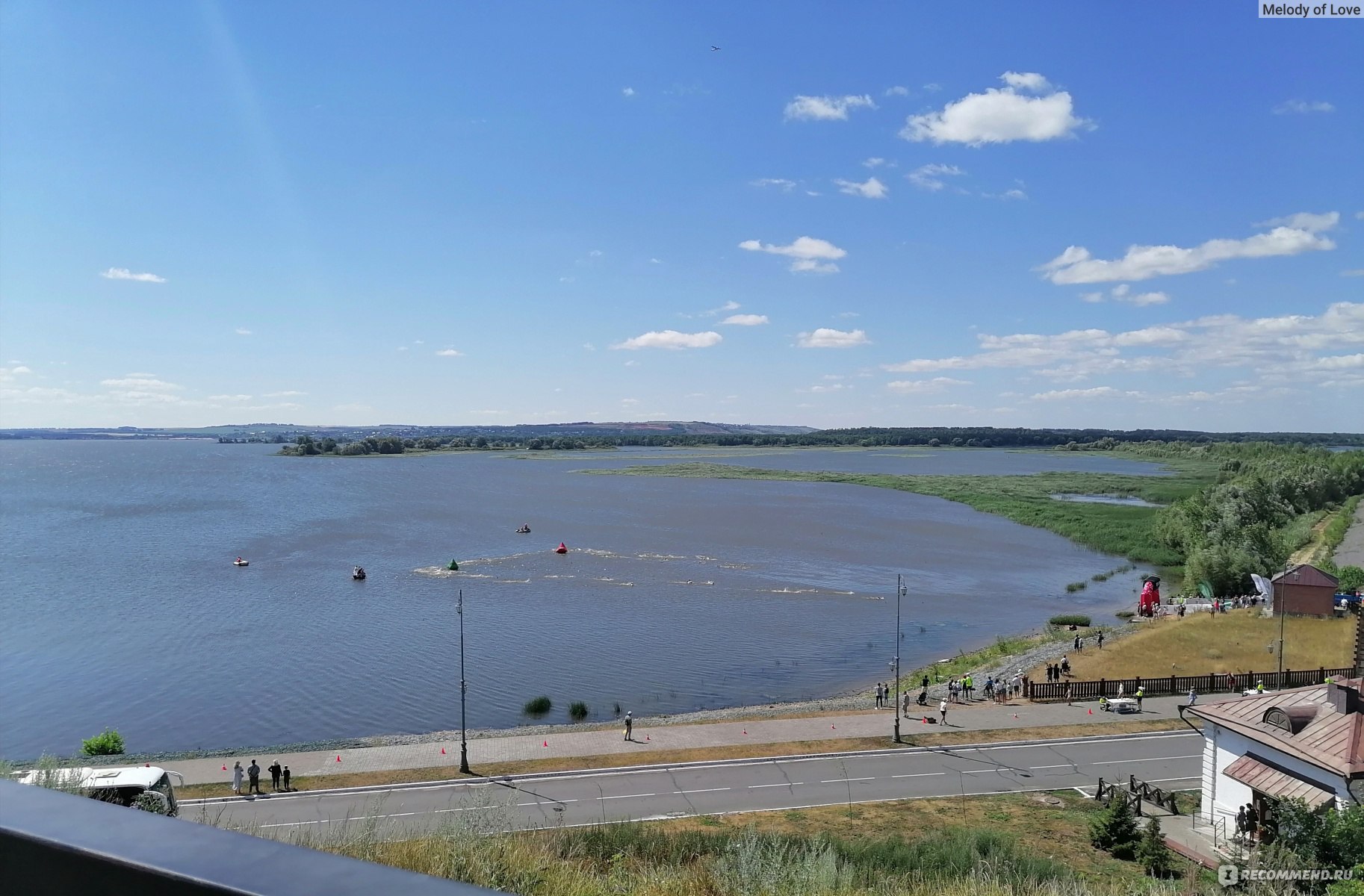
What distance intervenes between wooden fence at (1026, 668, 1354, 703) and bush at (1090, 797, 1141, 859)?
540 inches

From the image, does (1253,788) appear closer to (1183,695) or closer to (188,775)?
(1183,695)

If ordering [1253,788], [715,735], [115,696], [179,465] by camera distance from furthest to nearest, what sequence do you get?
1. [179,465]
2. [115,696]
3. [715,735]
4. [1253,788]

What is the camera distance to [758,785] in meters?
23.0

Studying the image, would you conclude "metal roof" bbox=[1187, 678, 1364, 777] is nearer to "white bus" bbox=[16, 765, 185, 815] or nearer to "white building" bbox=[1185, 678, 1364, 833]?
"white building" bbox=[1185, 678, 1364, 833]

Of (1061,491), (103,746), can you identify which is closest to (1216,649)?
(103,746)

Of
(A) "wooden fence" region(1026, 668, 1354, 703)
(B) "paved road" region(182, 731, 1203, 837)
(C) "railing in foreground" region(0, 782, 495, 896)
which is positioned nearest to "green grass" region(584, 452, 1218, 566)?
(A) "wooden fence" region(1026, 668, 1354, 703)

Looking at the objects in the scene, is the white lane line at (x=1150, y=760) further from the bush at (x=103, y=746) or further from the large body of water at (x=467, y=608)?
the bush at (x=103, y=746)

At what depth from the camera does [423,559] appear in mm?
62875

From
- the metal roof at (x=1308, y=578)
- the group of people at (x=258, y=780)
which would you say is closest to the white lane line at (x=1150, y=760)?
the metal roof at (x=1308, y=578)

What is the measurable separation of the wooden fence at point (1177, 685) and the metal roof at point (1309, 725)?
12611 mm

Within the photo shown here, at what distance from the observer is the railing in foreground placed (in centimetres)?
128

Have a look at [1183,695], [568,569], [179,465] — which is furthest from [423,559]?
[179,465]

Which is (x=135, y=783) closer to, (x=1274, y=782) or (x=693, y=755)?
(x=693, y=755)

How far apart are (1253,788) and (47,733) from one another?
120 ft
